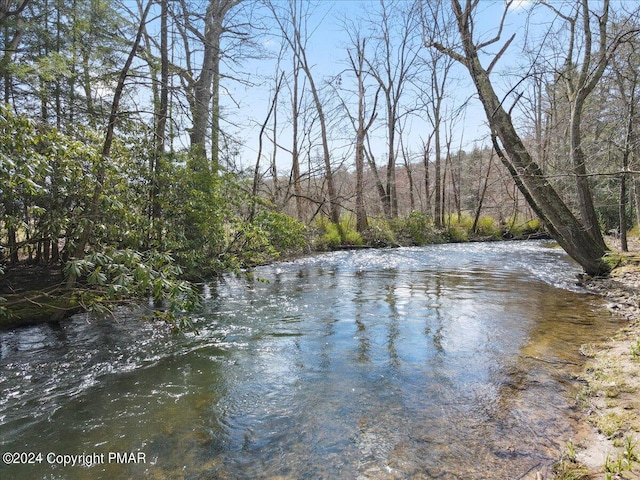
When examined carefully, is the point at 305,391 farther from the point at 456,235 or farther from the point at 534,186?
the point at 456,235

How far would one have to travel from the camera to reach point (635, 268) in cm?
754

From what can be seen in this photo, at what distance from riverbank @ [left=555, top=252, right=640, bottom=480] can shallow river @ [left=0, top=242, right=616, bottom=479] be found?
0.11 metres

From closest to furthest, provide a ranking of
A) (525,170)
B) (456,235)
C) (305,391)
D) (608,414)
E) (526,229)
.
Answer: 1. (608,414)
2. (305,391)
3. (525,170)
4. (456,235)
5. (526,229)

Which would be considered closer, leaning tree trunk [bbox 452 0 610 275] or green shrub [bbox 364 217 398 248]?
leaning tree trunk [bbox 452 0 610 275]

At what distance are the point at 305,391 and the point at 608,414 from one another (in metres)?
2.42

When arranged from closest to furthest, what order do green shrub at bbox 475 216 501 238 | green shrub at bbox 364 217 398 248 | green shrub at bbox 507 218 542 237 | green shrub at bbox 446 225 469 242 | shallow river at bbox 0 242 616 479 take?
shallow river at bbox 0 242 616 479, green shrub at bbox 364 217 398 248, green shrub at bbox 446 225 469 242, green shrub at bbox 507 218 542 237, green shrub at bbox 475 216 501 238

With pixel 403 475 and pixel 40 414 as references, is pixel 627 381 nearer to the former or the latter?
pixel 403 475

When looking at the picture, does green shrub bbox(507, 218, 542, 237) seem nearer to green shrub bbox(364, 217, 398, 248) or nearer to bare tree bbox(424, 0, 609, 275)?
green shrub bbox(364, 217, 398, 248)

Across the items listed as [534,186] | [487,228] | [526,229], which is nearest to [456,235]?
[487,228]

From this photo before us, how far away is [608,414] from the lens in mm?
2744

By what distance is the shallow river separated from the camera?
245 cm

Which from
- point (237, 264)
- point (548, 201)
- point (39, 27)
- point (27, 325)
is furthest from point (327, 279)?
point (39, 27)

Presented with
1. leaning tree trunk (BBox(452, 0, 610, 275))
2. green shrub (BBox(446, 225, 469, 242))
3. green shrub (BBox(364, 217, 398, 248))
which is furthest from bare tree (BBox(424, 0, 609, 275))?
green shrub (BBox(446, 225, 469, 242))

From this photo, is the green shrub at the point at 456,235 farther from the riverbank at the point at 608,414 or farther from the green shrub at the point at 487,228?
the riverbank at the point at 608,414
